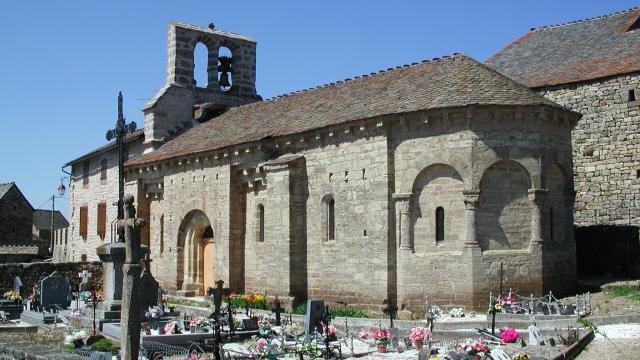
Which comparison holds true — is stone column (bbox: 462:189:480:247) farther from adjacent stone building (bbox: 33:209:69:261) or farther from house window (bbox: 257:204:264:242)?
adjacent stone building (bbox: 33:209:69:261)

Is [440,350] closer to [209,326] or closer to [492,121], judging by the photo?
[209,326]

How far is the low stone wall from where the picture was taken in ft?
85.3

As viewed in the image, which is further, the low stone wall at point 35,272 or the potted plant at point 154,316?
the low stone wall at point 35,272

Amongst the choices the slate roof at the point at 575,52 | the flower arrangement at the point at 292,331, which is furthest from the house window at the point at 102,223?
the flower arrangement at the point at 292,331

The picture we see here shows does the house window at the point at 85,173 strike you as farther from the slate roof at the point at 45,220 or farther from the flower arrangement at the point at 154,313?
the slate roof at the point at 45,220

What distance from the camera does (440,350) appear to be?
12.1 meters

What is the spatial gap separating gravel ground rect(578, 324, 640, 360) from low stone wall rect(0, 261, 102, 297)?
715 inches

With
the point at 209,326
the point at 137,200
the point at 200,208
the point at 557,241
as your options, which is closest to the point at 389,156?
the point at 557,241

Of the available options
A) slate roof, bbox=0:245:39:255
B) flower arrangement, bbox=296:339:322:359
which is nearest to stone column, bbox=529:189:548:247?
flower arrangement, bbox=296:339:322:359

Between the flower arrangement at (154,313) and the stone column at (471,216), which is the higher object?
the stone column at (471,216)

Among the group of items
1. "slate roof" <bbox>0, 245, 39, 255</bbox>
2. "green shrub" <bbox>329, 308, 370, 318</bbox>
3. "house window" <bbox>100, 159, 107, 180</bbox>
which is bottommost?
"green shrub" <bbox>329, 308, 370, 318</bbox>

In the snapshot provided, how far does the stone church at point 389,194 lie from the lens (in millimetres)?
17016

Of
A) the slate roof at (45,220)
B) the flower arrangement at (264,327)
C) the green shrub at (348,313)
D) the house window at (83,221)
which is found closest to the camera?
the flower arrangement at (264,327)

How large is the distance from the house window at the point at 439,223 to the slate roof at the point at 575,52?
8979 millimetres
